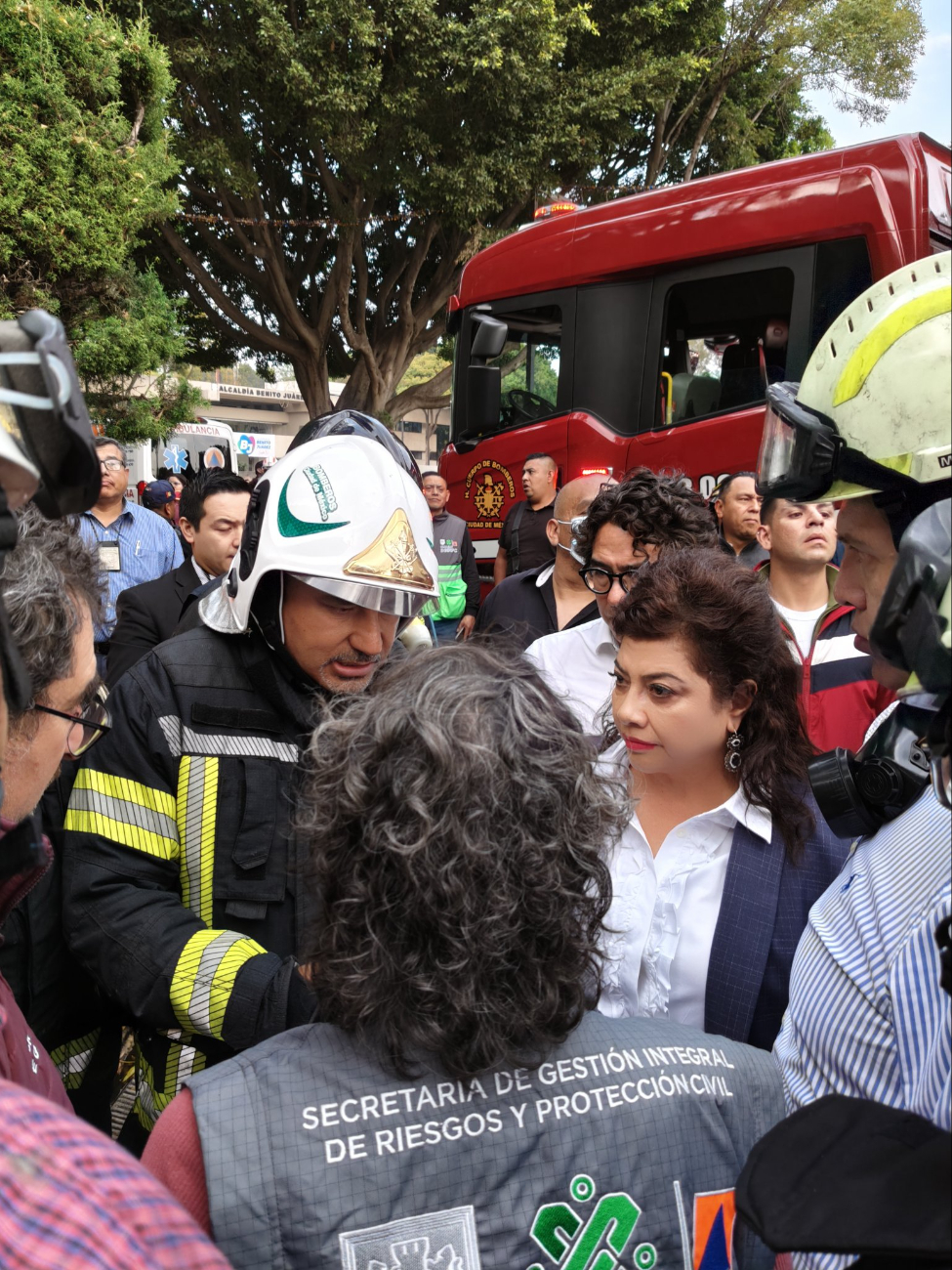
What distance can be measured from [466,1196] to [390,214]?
17.3 metres

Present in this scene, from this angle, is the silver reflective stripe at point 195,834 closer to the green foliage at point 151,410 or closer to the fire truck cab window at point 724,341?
the fire truck cab window at point 724,341

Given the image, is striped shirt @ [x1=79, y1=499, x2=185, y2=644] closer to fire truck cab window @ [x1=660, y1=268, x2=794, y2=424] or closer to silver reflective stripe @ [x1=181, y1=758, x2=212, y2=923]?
fire truck cab window @ [x1=660, y1=268, x2=794, y2=424]

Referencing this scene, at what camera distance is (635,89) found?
49.1 feet

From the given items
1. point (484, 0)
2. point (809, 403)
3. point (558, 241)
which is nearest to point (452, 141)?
point (484, 0)

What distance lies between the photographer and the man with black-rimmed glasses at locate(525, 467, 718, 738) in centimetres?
326

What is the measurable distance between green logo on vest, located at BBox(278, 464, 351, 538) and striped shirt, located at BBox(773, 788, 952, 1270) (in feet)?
3.82

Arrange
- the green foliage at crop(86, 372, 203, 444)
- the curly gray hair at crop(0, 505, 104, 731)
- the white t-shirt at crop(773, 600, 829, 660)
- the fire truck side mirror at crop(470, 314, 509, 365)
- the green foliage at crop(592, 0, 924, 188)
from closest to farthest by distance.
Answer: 1. the curly gray hair at crop(0, 505, 104, 731)
2. the white t-shirt at crop(773, 600, 829, 660)
3. the fire truck side mirror at crop(470, 314, 509, 365)
4. the green foliage at crop(86, 372, 203, 444)
5. the green foliage at crop(592, 0, 924, 188)

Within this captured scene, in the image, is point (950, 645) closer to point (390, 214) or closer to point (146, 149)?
point (146, 149)

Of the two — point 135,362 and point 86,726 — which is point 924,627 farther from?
point 135,362

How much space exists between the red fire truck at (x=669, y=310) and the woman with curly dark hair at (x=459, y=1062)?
5304mm

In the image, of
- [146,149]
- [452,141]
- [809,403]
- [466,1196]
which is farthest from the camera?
[452,141]

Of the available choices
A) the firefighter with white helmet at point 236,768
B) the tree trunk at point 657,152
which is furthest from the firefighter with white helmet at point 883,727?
the tree trunk at point 657,152

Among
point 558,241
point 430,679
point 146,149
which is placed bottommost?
point 430,679

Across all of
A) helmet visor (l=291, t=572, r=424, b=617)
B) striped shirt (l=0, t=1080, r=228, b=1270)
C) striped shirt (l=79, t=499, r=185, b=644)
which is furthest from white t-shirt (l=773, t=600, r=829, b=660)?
striped shirt (l=79, t=499, r=185, b=644)
